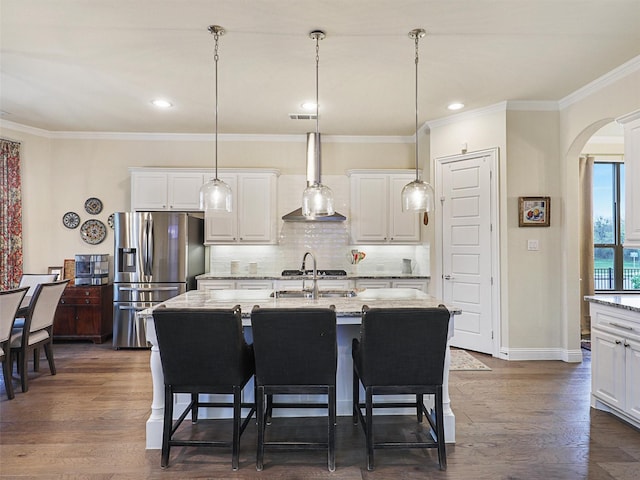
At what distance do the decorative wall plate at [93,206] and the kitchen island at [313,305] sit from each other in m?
3.24

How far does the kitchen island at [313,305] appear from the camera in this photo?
101 inches

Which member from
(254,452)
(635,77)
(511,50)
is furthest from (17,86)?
(635,77)

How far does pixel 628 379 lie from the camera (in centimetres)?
275

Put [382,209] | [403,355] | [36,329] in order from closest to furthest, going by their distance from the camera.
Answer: [403,355]
[36,329]
[382,209]

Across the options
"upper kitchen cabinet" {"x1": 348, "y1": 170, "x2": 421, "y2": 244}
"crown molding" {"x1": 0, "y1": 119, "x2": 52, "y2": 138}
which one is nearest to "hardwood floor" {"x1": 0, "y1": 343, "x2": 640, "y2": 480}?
"upper kitchen cabinet" {"x1": 348, "y1": 170, "x2": 421, "y2": 244}

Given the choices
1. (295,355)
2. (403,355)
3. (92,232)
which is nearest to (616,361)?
(403,355)

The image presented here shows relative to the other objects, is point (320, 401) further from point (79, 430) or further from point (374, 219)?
point (374, 219)

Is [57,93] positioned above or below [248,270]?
above

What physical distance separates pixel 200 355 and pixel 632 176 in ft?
11.1

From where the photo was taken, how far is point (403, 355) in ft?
7.42

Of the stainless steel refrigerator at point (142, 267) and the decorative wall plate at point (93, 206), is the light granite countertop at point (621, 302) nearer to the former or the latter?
the stainless steel refrigerator at point (142, 267)

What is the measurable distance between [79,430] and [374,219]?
3.98 m

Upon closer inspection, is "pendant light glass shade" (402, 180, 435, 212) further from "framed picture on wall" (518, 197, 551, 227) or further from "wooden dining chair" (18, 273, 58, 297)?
"wooden dining chair" (18, 273, 58, 297)

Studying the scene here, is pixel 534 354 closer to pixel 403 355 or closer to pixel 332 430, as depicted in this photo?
pixel 403 355
